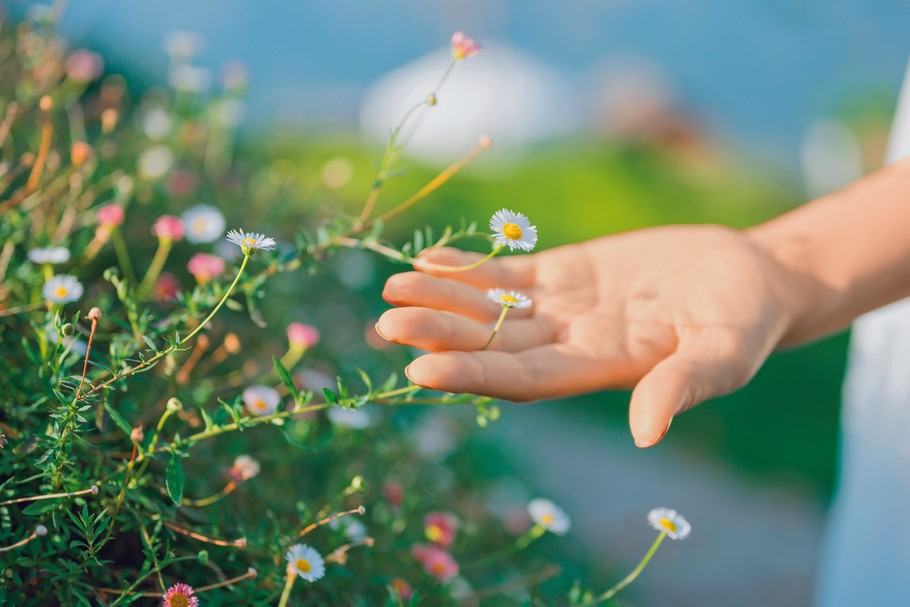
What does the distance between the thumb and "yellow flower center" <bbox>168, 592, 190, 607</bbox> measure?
0.42 meters

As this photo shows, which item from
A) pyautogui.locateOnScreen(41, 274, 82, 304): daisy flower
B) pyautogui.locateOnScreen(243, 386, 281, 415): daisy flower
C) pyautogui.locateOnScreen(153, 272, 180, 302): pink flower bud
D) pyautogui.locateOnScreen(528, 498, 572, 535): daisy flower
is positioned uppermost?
pyautogui.locateOnScreen(41, 274, 82, 304): daisy flower

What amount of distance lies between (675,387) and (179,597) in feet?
1.60

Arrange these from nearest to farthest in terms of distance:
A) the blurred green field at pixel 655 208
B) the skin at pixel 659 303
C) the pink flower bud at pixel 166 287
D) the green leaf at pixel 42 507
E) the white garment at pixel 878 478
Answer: the green leaf at pixel 42 507
the skin at pixel 659 303
the pink flower bud at pixel 166 287
the white garment at pixel 878 478
the blurred green field at pixel 655 208

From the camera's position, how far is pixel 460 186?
3898 mm

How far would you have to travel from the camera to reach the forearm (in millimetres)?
1078

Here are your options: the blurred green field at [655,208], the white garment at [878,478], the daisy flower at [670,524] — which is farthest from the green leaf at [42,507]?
the white garment at [878,478]

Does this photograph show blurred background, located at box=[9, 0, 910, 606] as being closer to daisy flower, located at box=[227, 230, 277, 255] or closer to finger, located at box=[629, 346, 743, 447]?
daisy flower, located at box=[227, 230, 277, 255]

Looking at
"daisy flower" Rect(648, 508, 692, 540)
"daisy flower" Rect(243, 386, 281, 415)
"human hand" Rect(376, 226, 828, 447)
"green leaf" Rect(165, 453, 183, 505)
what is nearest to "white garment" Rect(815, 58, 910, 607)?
"human hand" Rect(376, 226, 828, 447)

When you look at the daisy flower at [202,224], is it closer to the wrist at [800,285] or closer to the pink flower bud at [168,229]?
the pink flower bud at [168,229]

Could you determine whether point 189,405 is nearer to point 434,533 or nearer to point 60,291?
point 60,291

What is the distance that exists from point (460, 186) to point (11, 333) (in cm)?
310

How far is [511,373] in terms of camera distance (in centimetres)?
77

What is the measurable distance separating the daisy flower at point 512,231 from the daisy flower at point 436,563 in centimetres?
43

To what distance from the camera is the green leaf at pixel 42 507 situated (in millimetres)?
654
